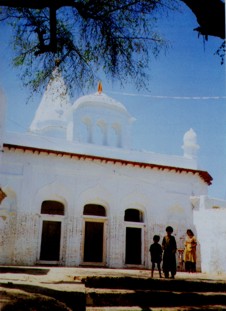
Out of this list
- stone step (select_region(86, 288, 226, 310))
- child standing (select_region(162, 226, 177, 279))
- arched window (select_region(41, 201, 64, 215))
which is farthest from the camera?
arched window (select_region(41, 201, 64, 215))

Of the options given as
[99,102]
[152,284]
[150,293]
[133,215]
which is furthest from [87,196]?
[150,293]

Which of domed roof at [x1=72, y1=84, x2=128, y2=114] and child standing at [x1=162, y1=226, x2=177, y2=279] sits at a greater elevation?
domed roof at [x1=72, y1=84, x2=128, y2=114]

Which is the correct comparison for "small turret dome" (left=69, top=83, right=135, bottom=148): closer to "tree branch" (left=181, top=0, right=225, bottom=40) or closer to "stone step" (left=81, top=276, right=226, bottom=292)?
"stone step" (left=81, top=276, right=226, bottom=292)

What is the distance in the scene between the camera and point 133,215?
58.9 ft

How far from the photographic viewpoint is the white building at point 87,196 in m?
15.7

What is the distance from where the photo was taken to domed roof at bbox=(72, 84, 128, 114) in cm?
1953

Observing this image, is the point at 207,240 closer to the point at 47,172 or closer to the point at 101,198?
the point at 101,198

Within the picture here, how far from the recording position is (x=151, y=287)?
7918 millimetres

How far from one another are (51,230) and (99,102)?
7.35 metres

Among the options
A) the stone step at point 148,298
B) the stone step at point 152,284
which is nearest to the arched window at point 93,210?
the stone step at point 152,284

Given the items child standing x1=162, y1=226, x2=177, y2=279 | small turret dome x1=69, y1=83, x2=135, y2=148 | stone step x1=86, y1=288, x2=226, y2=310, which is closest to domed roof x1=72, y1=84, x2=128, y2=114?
small turret dome x1=69, y1=83, x2=135, y2=148

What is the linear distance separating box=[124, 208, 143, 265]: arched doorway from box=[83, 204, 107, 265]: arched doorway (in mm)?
1163

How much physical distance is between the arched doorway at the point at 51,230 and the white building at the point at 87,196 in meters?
0.05

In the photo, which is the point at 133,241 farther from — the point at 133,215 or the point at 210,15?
the point at 210,15
